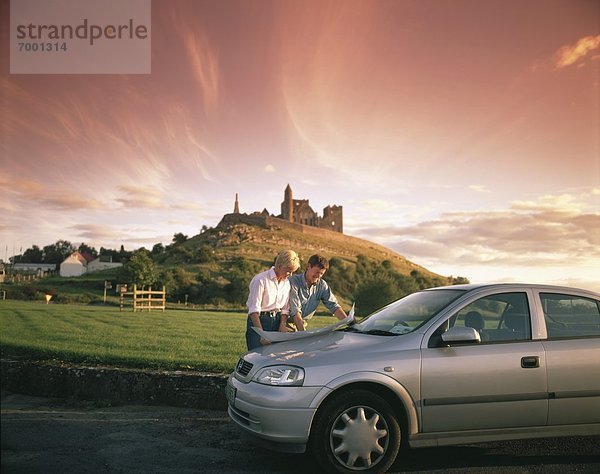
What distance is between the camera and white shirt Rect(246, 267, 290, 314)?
662 cm

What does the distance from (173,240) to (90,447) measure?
12976cm

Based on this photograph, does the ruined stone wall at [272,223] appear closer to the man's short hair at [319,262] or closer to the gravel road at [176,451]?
the man's short hair at [319,262]

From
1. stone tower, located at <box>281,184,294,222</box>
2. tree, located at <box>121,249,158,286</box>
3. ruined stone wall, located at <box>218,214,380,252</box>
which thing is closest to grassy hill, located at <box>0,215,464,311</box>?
ruined stone wall, located at <box>218,214,380,252</box>

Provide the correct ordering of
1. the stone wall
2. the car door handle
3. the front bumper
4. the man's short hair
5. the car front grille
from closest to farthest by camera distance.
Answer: the front bumper, the car door handle, the car front grille, the man's short hair, the stone wall

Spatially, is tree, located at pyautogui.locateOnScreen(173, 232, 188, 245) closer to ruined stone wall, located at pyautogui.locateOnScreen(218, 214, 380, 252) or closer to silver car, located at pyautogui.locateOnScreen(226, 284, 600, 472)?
ruined stone wall, located at pyautogui.locateOnScreen(218, 214, 380, 252)

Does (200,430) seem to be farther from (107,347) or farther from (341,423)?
(107,347)

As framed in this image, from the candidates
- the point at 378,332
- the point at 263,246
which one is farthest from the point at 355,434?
the point at 263,246

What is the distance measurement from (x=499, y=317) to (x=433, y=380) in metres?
1.18

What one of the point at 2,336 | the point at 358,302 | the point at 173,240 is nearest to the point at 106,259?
the point at 173,240

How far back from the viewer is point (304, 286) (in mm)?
7105

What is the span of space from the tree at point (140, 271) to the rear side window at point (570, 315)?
67.9 meters

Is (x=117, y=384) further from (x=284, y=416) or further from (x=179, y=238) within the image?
(x=179, y=238)

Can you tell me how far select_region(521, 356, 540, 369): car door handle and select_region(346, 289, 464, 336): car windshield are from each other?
87 cm

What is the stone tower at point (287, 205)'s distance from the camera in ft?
477
